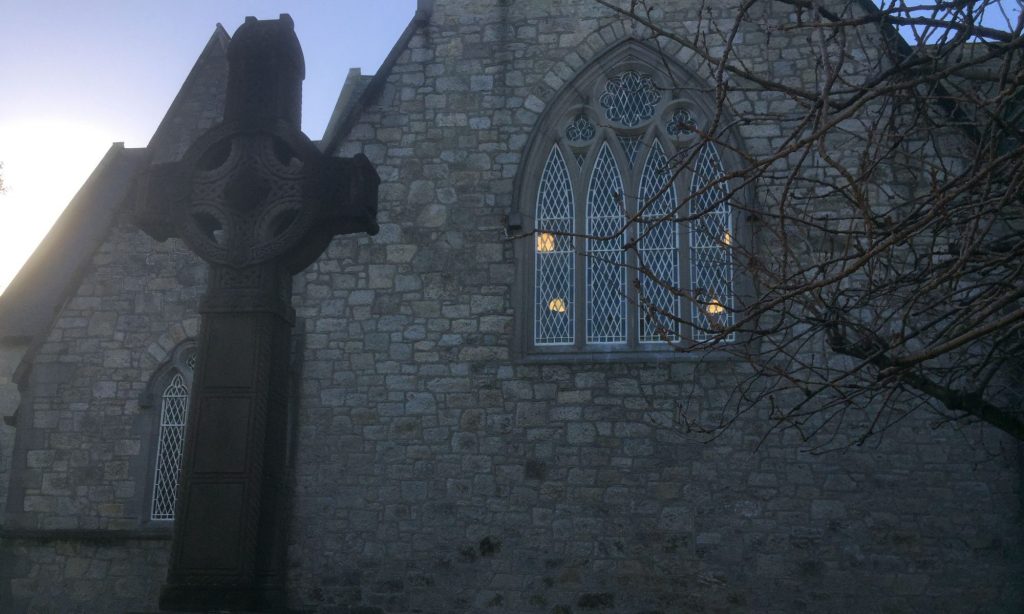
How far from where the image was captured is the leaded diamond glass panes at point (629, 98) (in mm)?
11602

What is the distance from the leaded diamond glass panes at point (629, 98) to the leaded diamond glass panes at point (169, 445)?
19.4 feet

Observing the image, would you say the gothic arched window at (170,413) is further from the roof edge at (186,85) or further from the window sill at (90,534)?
the roof edge at (186,85)

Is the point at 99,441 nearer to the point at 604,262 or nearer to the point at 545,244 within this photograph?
the point at 545,244

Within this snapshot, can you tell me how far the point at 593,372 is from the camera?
10.8 meters

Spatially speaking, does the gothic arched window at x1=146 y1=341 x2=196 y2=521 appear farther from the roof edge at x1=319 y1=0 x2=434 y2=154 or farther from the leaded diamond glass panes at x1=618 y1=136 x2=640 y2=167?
the leaded diamond glass panes at x1=618 y1=136 x2=640 y2=167

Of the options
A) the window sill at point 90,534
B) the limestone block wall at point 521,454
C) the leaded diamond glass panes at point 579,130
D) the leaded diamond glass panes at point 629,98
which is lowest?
→ the window sill at point 90,534

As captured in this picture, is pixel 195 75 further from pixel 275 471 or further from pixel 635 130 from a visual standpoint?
pixel 275 471

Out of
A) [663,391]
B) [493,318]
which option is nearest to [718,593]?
[663,391]

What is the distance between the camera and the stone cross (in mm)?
5105

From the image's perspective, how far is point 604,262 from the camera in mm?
11250

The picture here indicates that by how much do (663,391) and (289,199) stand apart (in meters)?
5.91

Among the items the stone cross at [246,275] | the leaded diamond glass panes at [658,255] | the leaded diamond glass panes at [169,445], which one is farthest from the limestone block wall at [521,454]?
the stone cross at [246,275]

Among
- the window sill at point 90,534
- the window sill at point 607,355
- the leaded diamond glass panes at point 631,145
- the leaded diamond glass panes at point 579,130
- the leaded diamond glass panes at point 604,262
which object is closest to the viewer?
the window sill at point 607,355

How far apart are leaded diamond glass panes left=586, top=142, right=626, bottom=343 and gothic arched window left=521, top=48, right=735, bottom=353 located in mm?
11
